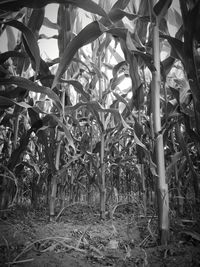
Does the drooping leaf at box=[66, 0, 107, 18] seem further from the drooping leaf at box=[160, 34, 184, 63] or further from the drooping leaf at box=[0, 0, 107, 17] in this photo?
the drooping leaf at box=[160, 34, 184, 63]

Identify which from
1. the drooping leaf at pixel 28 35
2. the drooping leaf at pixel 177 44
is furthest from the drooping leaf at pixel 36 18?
the drooping leaf at pixel 177 44

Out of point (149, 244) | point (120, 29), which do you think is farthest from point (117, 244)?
point (120, 29)

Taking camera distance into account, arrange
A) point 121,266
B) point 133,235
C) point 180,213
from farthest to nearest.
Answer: point 180,213, point 133,235, point 121,266

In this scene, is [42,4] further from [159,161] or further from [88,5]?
[159,161]

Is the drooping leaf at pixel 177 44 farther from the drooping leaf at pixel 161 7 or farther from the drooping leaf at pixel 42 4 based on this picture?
the drooping leaf at pixel 42 4

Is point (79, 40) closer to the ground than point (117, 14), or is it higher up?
closer to the ground

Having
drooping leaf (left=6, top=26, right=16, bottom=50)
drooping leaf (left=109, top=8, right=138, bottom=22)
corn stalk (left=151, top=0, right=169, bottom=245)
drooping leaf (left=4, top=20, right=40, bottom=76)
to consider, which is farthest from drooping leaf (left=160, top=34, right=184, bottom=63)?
drooping leaf (left=6, top=26, right=16, bottom=50)

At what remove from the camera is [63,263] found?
66 cm

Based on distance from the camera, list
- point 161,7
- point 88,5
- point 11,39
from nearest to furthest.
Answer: point 88,5, point 161,7, point 11,39

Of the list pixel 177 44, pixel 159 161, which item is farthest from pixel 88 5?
pixel 159 161

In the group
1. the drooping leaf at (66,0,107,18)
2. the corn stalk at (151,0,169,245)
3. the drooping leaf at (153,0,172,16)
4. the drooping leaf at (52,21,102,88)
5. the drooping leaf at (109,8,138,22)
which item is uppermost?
the drooping leaf at (153,0,172,16)

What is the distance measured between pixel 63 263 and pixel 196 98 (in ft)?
2.53

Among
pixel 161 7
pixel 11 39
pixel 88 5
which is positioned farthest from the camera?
pixel 11 39

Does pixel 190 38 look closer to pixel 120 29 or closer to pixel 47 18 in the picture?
pixel 120 29
